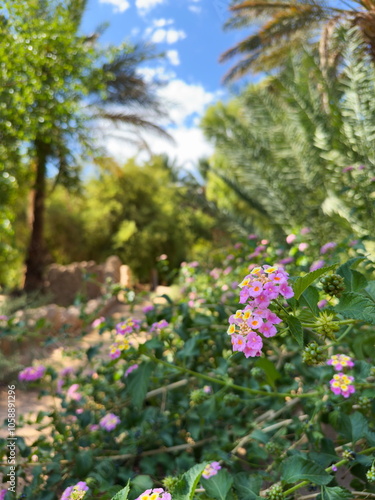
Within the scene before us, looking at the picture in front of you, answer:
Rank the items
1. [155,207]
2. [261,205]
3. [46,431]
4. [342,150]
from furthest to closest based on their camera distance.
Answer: [155,207] < [261,205] < [342,150] < [46,431]

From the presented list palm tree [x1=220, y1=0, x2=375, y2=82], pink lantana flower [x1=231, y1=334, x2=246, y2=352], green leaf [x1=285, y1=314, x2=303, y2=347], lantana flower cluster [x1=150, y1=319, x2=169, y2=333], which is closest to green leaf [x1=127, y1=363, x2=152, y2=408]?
lantana flower cluster [x1=150, y1=319, x2=169, y2=333]

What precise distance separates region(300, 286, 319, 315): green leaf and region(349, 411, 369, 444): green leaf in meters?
0.58

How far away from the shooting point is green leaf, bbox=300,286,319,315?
882 millimetres

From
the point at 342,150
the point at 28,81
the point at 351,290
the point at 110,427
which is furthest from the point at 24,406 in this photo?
the point at 342,150

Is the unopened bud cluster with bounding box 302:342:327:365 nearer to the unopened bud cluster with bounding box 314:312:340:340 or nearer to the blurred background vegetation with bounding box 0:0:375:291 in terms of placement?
the unopened bud cluster with bounding box 314:312:340:340

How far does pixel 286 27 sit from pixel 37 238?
20.5 feet

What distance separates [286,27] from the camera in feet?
23.1

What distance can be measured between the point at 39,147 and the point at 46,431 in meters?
6.85

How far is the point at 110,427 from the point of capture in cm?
177

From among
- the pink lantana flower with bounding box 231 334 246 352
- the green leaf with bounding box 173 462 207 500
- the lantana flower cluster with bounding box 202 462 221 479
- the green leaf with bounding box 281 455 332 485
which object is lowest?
the lantana flower cluster with bounding box 202 462 221 479

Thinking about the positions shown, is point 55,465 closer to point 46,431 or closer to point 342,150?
point 46,431

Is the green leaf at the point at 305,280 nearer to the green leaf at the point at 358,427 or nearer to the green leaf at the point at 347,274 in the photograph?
the green leaf at the point at 347,274

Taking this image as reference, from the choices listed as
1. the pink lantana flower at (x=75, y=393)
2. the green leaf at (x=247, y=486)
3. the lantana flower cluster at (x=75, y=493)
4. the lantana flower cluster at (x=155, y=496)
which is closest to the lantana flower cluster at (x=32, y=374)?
the pink lantana flower at (x=75, y=393)

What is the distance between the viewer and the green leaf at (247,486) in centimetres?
107
